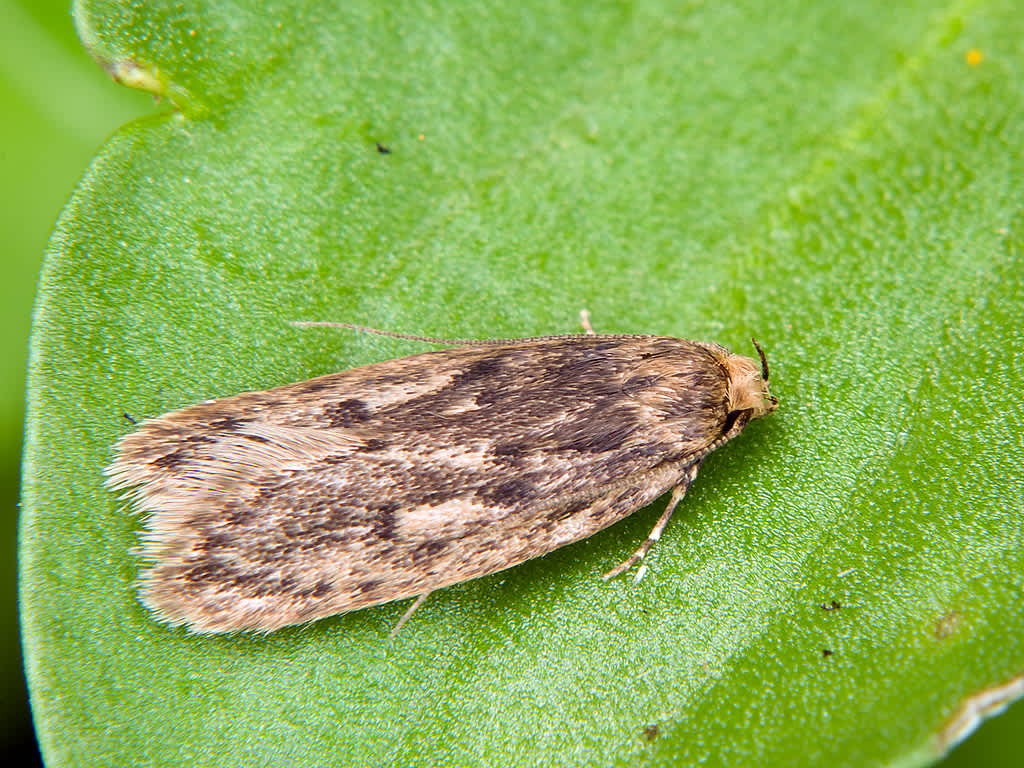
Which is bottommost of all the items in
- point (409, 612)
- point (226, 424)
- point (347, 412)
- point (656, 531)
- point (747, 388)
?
point (656, 531)

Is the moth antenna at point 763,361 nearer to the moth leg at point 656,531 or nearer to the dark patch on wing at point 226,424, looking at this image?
the moth leg at point 656,531

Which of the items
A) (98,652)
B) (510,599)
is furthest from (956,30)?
(98,652)

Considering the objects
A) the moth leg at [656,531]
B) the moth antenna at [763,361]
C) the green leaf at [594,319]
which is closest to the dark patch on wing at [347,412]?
the green leaf at [594,319]

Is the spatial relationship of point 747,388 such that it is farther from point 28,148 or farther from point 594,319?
point 28,148

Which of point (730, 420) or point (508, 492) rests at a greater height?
point (508, 492)

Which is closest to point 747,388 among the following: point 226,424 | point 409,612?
point 409,612

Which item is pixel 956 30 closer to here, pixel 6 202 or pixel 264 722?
pixel 264 722

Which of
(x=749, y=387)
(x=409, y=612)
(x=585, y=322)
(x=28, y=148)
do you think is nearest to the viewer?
(x=409, y=612)
